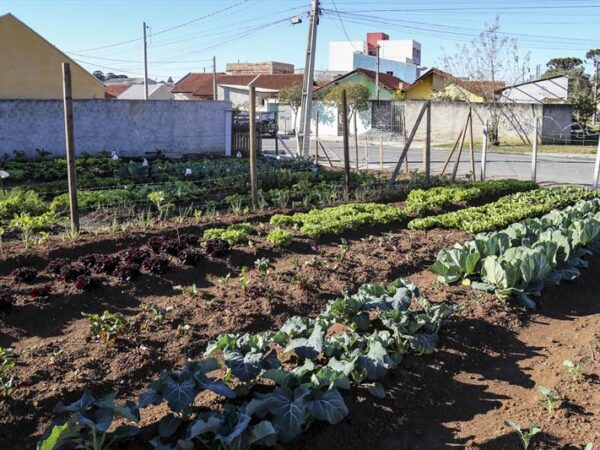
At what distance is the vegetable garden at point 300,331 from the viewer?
4.02m

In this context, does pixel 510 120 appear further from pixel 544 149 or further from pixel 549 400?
pixel 549 400

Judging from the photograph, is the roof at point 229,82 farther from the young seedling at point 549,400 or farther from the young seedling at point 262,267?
the young seedling at point 549,400

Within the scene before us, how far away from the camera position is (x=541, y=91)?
1734 inches

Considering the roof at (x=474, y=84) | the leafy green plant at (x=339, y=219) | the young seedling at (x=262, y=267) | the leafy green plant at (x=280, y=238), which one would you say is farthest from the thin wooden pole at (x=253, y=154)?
the roof at (x=474, y=84)

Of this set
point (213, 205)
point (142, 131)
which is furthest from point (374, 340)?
point (142, 131)

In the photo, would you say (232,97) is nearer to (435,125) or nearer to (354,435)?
(435,125)

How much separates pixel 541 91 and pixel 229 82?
101ft

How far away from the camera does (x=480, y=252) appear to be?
7297 millimetres

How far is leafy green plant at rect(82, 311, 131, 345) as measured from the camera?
5.49 metres

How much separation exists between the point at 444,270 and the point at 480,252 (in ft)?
1.74

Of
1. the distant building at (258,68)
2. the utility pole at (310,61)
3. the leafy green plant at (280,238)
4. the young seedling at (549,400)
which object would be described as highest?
the distant building at (258,68)

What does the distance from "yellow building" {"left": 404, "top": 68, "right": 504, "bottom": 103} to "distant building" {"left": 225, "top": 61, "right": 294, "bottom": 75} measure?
37.1 m

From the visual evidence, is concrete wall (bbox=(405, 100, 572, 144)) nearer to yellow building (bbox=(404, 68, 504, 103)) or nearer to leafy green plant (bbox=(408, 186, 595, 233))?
yellow building (bbox=(404, 68, 504, 103))

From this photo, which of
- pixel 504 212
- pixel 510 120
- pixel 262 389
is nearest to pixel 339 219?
pixel 504 212
